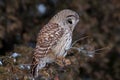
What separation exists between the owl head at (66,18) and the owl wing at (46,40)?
0.19ft

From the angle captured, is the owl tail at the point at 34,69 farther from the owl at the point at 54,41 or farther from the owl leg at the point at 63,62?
the owl leg at the point at 63,62

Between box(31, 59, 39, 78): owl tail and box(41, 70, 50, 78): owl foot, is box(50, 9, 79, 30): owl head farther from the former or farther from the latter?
box(41, 70, 50, 78): owl foot

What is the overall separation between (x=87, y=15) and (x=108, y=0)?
0.44m

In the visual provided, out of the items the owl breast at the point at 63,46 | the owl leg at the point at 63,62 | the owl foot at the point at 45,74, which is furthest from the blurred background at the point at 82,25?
the owl foot at the point at 45,74

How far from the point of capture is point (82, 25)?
956cm

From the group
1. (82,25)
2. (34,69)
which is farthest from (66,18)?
(82,25)

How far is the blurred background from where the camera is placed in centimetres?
937

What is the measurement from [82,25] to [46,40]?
3444 millimetres

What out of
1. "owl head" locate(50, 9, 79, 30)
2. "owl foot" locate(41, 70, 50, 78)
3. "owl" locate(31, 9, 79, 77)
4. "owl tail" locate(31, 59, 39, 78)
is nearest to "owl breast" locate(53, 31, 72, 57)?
"owl" locate(31, 9, 79, 77)

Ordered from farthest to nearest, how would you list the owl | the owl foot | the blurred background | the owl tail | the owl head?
1. the blurred background
2. the owl head
3. the owl
4. the owl tail
5. the owl foot

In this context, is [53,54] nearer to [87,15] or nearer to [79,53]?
[79,53]

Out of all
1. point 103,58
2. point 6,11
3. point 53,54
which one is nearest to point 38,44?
point 53,54

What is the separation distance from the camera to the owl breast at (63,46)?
6.18m

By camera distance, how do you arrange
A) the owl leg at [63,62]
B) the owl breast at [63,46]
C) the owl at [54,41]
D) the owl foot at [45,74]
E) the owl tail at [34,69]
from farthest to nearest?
the owl breast at [63,46]
the owl at [54,41]
the owl tail at [34,69]
the owl leg at [63,62]
the owl foot at [45,74]
